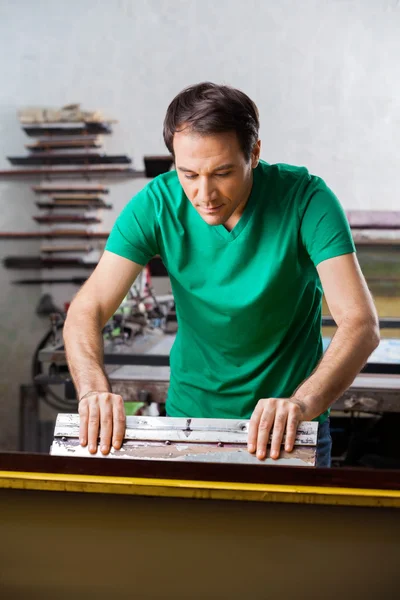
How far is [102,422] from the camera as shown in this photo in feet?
3.50

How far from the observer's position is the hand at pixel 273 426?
1.01 m

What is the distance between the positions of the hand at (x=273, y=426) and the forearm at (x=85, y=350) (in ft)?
1.19

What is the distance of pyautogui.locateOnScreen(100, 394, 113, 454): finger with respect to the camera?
3.43 ft

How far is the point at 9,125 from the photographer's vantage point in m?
4.65

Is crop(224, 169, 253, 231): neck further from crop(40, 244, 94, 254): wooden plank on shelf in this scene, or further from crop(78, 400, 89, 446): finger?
crop(40, 244, 94, 254): wooden plank on shelf

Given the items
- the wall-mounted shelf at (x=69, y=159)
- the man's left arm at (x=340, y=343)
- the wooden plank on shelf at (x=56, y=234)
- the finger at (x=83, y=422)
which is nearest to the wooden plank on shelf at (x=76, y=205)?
the wooden plank on shelf at (x=56, y=234)

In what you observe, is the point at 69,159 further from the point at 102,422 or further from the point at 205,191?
the point at 102,422

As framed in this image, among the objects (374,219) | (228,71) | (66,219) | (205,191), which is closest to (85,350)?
(205,191)

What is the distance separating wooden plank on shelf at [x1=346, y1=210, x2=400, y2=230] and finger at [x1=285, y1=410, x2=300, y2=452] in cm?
315

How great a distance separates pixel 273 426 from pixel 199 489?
16 cm

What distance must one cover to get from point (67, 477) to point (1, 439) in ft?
13.4

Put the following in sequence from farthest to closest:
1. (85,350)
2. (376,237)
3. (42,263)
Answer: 1. (42,263)
2. (376,237)
3. (85,350)

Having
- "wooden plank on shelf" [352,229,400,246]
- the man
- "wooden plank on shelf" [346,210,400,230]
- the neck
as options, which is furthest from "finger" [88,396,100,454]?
"wooden plank on shelf" [346,210,400,230]

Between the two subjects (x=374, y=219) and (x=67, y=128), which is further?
(x=67, y=128)
